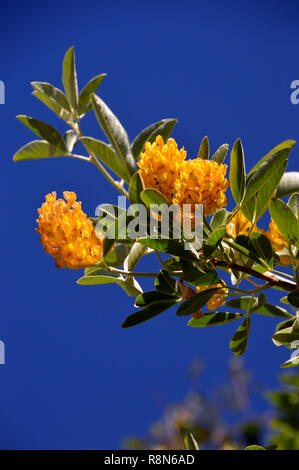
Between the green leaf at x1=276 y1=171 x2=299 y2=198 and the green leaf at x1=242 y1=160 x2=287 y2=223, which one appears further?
the green leaf at x1=276 y1=171 x2=299 y2=198

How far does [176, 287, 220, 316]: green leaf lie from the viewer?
1.22m

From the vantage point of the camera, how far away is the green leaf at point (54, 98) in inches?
61.0

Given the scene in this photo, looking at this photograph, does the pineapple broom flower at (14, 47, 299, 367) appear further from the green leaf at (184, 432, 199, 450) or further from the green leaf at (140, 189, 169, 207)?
the green leaf at (184, 432, 199, 450)

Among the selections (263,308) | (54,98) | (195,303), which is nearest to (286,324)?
(263,308)

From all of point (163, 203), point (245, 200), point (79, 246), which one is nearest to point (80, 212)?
point (79, 246)

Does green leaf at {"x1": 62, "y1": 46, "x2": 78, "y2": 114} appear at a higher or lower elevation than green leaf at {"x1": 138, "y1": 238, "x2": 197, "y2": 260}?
higher

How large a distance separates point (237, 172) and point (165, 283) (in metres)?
0.33

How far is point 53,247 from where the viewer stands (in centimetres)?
114

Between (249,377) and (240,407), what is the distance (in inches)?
31.8

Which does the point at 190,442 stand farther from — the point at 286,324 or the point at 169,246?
the point at 169,246

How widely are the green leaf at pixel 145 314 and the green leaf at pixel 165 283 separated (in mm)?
65

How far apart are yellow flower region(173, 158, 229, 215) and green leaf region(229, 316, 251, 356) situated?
455mm

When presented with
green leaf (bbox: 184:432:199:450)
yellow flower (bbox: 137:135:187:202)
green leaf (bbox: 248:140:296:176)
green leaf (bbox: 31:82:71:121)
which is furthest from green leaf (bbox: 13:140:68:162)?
green leaf (bbox: 184:432:199:450)
